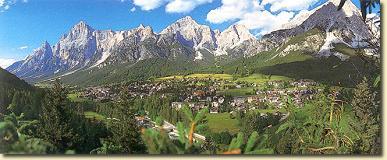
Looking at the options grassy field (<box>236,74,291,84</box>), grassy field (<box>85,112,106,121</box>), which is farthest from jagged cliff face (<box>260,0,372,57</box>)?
grassy field (<box>85,112,106,121</box>)

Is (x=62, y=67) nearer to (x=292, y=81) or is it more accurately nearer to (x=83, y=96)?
(x=83, y=96)

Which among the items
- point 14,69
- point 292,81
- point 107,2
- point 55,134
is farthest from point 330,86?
point 14,69

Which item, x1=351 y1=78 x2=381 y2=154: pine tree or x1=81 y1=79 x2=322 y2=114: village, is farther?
x1=81 y1=79 x2=322 y2=114: village

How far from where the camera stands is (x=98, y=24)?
8.23 meters

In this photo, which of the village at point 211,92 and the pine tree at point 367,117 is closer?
the pine tree at point 367,117

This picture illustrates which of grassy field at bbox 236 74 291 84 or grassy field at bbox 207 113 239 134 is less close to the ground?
grassy field at bbox 236 74 291 84

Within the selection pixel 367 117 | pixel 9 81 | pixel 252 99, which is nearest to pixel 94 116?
pixel 9 81

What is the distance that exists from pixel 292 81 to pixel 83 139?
397 cm

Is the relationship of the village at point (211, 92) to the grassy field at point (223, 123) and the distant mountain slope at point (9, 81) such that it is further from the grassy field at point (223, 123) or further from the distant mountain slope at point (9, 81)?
the distant mountain slope at point (9, 81)

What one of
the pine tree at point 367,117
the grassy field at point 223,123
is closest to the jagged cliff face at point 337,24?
the pine tree at point 367,117

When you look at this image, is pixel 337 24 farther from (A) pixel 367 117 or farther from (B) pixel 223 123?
(A) pixel 367 117

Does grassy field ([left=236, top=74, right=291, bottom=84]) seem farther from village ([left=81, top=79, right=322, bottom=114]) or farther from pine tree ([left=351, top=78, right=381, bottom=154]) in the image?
pine tree ([left=351, top=78, right=381, bottom=154])

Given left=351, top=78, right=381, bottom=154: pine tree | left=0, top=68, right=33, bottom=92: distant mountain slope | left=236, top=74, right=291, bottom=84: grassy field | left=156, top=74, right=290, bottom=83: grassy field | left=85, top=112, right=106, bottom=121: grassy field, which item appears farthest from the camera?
left=156, top=74, right=290, bottom=83: grassy field

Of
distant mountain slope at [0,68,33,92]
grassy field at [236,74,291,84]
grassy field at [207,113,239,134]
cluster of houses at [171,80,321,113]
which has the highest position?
grassy field at [236,74,291,84]
